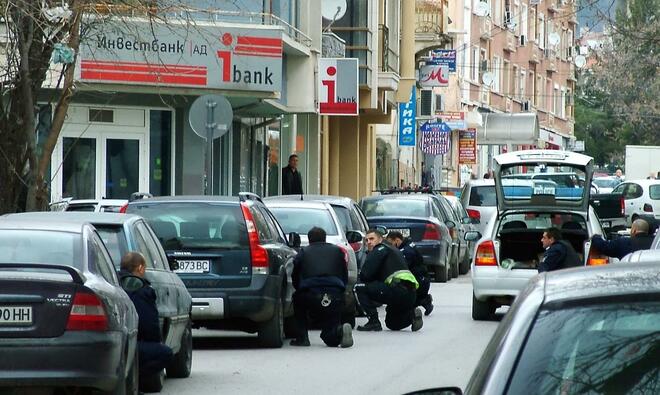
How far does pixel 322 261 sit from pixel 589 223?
15.7 feet

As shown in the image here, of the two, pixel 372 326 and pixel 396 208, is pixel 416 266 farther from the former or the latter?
pixel 396 208

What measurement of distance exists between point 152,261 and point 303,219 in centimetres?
768

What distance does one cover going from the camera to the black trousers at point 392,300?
19.2 m

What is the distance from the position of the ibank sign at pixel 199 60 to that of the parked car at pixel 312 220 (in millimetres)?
8473

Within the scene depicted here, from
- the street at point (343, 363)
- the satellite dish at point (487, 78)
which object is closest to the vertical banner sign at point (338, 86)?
the street at point (343, 363)

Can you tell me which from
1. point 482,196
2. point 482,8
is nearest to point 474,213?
point 482,196

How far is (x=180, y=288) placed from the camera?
13.5m

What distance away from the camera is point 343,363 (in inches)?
603

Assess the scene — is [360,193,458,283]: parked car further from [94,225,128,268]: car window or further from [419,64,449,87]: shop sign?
[419,64,449,87]: shop sign

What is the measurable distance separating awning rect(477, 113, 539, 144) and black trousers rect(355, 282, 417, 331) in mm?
42321

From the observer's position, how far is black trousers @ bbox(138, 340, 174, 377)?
12.0 meters

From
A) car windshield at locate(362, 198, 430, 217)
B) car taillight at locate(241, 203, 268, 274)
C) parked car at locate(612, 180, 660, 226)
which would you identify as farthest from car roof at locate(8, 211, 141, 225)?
parked car at locate(612, 180, 660, 226)

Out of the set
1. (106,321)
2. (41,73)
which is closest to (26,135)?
(41,73)

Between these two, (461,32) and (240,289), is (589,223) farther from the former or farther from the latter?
(461,32)
